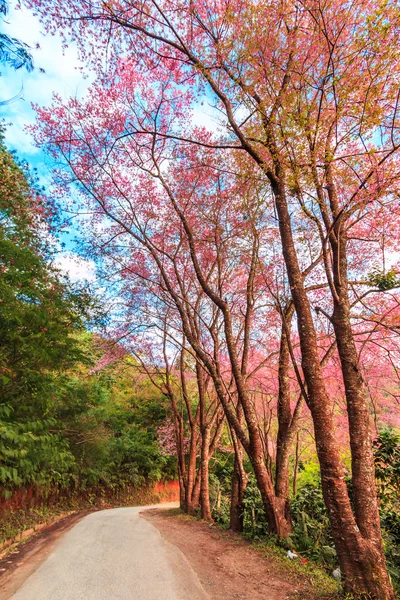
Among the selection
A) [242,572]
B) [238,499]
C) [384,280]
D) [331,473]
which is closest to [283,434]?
[238,499]

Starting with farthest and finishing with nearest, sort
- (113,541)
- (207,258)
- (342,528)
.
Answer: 1. (207,258)
2. (113,541)
3. (342,528)

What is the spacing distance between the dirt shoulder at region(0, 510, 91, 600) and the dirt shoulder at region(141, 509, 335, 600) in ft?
6.78

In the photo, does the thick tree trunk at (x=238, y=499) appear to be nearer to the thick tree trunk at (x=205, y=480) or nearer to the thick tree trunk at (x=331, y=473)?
the thick tree trunk at (x=205, y=480)

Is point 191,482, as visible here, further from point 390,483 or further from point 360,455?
point 360,455

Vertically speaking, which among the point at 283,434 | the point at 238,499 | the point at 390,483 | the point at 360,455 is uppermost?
the point at 283,434

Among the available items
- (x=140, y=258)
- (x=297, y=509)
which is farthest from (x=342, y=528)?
(x=140, y=258)

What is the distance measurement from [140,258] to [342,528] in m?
8.39

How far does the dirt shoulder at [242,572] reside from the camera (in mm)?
3637

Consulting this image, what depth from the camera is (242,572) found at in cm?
440

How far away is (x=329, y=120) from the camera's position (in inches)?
164

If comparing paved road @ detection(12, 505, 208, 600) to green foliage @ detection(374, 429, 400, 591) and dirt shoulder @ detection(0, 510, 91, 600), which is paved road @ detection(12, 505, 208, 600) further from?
green foliage @ detection(374, 429, 400, 591)

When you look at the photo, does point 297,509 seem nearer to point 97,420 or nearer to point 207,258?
point 207,258

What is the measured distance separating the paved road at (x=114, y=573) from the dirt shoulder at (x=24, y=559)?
123 millimetres

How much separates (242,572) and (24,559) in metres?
3.23
